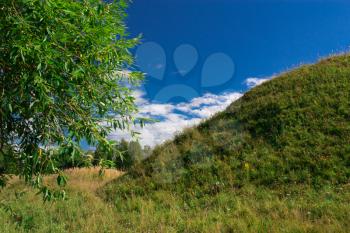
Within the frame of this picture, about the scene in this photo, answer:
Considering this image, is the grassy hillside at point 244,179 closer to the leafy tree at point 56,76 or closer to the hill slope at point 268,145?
the hill slope at point 268,145

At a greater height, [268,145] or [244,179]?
[268,145]

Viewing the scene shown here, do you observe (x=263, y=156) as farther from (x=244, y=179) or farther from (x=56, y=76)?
(x=56, y=76)

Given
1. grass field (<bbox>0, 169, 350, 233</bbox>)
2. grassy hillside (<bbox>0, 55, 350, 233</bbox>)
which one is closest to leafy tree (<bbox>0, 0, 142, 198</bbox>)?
grass field (<bbox>0, 169, 350, 233</bbox>)

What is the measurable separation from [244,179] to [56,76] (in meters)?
14.1

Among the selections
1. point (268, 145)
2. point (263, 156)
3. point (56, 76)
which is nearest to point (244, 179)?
point (263, 156)

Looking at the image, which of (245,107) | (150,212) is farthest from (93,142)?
(245,107)

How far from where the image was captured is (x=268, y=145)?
70.9 ft

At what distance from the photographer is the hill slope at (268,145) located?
63.2 feet

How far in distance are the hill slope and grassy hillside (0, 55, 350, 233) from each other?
0.18ft

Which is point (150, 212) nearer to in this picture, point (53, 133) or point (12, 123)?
point (12, 123)

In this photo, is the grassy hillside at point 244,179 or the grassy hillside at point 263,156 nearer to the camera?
the grassy hillside at point 244,179

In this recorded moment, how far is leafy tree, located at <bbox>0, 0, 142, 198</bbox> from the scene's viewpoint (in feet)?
22.4

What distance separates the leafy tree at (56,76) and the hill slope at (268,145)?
11474mm

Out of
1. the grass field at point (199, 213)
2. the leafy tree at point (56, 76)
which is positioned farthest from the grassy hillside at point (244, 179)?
the leafy tree at point (56, 76)
